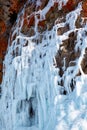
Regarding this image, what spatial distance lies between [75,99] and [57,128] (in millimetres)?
967

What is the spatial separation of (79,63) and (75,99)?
122 centimetres

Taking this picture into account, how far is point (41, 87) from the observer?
36.0 ft

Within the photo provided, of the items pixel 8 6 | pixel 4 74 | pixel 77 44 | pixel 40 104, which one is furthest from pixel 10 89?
pixel 8 6

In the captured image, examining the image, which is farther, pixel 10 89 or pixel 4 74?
pixel 4 74

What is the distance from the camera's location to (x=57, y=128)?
897 centimetres

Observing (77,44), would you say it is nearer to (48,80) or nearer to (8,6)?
(48,80)

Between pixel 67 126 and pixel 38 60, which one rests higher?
pixel 38 60

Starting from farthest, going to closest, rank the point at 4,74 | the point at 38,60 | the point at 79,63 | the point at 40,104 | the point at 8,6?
the point at 8,6
the point at 4,74
the point at 38,60
the point at 40,104
the point at 79,63

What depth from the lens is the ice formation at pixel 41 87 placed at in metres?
9.34

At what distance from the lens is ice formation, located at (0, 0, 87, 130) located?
9344 millimetres

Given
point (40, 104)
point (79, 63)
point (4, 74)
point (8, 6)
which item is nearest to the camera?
point (79, 63)

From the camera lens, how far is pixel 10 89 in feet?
41.3

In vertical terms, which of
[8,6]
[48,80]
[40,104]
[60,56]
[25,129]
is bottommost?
[25,129]

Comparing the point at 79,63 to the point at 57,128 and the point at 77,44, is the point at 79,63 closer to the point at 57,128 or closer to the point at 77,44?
the point at 77,44
